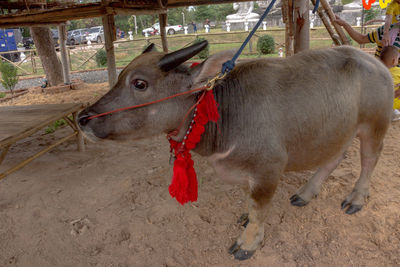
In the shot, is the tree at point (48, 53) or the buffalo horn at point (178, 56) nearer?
the buffalo horn at point (178, 56)

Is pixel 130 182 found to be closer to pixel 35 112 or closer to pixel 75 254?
pixel 75 254

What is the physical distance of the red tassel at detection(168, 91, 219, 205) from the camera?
2.26 metres

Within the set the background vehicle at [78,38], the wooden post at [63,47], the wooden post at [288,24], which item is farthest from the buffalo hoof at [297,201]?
the background vehicle at [78,38]

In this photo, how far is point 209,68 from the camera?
214 centimetres

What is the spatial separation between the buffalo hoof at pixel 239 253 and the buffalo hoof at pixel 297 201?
927mm

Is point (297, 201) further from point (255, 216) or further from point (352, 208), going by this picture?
point (255, 216)

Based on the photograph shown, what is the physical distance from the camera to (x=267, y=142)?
234 centimetres

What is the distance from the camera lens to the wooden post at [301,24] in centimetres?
502

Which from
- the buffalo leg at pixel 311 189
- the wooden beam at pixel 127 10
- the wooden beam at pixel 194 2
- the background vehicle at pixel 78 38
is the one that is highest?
the background vehicle at pixel 78 38

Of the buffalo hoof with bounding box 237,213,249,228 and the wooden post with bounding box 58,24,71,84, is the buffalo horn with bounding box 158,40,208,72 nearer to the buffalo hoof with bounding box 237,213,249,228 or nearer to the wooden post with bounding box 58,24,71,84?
the buffalo hoof with bounding box 237,213,249,228

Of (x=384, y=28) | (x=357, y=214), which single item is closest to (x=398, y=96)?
(x=384, y=28)

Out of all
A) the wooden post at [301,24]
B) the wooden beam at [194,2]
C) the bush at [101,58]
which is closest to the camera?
the wooden post at [301,24]

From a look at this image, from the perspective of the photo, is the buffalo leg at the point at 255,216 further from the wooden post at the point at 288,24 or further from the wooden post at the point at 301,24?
the wooden post at the point at 301,24

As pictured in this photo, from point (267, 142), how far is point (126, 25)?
162 ft
